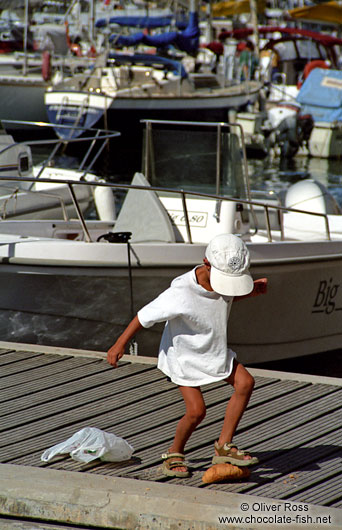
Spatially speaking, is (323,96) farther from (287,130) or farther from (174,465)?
(174,465)

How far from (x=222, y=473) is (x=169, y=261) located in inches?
110

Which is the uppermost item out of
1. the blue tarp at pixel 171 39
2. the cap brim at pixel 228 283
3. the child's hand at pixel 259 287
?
the cap brim at pixel 228 283

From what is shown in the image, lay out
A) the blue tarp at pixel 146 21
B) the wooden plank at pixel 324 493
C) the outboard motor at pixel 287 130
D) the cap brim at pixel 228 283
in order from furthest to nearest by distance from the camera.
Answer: the blue tarp at pixel 146 21, the outboard motor at pixel 287 130, the wooden plank at pixel 324 493, the cap brim at pixel 228 283

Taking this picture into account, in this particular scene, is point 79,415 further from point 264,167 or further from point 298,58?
point 298,58

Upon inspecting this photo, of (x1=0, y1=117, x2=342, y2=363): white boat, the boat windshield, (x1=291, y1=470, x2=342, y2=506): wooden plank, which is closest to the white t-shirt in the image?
(x1=291, y1=470, x2=342, y2=506): wooden plank

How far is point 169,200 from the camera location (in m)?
7.10

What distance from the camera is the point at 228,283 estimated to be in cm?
337

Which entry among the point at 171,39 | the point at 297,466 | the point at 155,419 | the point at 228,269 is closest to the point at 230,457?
the point at 297,466

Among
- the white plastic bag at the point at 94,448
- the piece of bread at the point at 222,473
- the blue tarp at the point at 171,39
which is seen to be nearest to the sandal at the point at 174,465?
the piece of bread at the point at 222,473

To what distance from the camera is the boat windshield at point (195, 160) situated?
23.9ft

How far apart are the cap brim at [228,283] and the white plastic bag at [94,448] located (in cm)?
105

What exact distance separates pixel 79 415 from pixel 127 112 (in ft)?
58.6

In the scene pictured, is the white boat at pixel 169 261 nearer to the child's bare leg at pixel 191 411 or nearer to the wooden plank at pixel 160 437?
the wooden plank at pixel 160 437

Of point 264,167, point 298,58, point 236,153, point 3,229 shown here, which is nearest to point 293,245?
point 236,153
